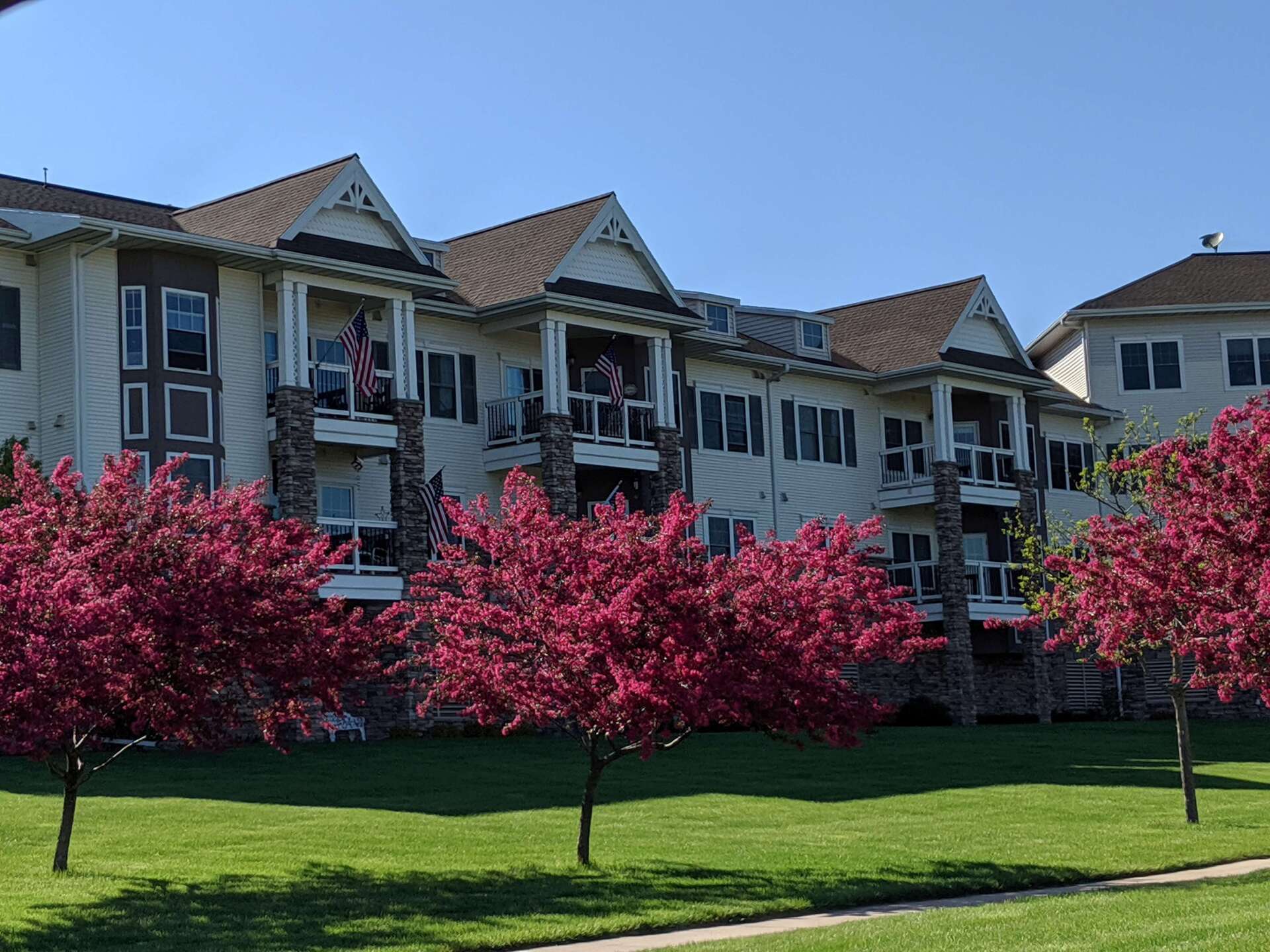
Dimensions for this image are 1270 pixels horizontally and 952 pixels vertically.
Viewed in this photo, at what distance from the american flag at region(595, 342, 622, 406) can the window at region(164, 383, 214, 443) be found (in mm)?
9228

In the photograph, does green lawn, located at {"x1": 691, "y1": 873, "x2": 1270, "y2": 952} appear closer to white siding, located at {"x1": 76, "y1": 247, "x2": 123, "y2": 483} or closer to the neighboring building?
white siding, located at {"x1": 76, "y1": 247, "x2": 123, "y2": 483}

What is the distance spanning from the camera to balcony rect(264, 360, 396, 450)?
3650 centimetres

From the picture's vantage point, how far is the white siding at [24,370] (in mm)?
34125

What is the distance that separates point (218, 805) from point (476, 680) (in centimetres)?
627

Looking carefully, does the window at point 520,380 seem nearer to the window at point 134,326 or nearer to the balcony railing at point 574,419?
the balcony railing at point 574,419

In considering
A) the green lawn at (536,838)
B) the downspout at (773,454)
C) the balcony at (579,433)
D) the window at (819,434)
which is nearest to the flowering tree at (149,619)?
the green lawn at (536,838)

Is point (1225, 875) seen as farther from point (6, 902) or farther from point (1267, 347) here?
point (1267, 347)

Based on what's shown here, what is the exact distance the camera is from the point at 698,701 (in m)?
18.5

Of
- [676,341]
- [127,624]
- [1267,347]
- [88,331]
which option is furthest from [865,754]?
[1267,347]

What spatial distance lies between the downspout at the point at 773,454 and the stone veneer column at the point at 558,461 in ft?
29.3

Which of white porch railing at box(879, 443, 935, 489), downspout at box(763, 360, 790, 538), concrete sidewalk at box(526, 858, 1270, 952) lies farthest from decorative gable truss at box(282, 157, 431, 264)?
concrete sidewalk at box(526, 858, 1270, 952)

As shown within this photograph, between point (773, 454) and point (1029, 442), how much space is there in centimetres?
1052

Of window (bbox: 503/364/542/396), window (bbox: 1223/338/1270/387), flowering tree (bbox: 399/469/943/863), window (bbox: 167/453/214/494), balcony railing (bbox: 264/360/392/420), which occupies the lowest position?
flowering tree (bbox: 399/469/943/863)

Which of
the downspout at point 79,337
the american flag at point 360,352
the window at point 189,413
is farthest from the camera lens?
the american flag at point 360,352
